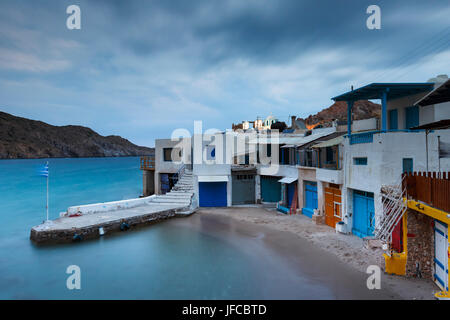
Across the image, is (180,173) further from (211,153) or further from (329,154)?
(329,154)

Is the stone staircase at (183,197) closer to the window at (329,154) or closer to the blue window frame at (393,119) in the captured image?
the window at (329,154)

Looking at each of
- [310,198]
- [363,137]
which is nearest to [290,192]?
[310,198]

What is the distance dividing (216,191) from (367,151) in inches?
522

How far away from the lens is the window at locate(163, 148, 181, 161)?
28.2 m

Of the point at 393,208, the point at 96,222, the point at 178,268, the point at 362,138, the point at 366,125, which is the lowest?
the point at 178,268

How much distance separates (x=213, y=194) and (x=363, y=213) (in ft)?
41.1

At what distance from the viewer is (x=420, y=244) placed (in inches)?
355

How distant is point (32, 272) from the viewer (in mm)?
11555

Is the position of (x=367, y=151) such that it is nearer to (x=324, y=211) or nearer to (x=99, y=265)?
(x=324, y=211)

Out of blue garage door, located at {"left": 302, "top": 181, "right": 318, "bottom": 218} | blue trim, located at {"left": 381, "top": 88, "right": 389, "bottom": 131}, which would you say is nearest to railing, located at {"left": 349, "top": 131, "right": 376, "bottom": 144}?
blue trim, located at {"left": 381, "top": 88, "right": 389, "bottom": 131}

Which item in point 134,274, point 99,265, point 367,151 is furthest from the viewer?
point 367,151

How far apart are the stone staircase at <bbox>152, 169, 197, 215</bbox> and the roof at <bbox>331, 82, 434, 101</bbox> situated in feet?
42.2

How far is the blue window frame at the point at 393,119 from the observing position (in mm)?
15163

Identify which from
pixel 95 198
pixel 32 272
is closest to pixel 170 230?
pixel 32 272
